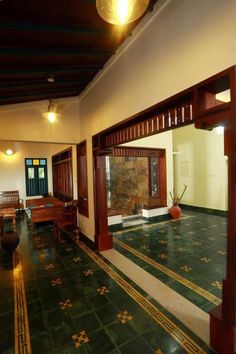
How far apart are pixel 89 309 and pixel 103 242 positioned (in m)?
1.71

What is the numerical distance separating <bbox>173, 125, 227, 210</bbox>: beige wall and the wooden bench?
20.6 feet

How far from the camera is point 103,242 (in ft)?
13.0

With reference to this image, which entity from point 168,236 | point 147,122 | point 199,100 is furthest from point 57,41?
point 168,236

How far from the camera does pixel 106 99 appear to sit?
11.4 feet

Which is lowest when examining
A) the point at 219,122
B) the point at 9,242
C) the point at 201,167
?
the point at 9,242

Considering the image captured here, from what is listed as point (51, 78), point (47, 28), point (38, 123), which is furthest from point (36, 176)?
point (47, 28)

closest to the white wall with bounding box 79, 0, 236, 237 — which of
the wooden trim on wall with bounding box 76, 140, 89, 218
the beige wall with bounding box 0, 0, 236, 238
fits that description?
the beige wall with bounding box 0, 0, 236, 238

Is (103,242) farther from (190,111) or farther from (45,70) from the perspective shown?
(45,70)

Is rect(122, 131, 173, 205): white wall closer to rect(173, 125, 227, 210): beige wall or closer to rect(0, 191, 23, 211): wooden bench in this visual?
rect(173, 125, 227, 210): beige wall

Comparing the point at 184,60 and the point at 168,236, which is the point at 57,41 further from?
the point at 168,236

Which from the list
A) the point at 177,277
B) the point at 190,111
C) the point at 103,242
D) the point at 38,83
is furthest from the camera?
the point at 103,242

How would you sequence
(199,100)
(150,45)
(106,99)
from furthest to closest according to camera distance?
(106,99) → (150,45) → (199,100)

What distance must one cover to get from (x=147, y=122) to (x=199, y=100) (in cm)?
93

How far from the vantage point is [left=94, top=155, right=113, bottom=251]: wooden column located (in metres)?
4.00
